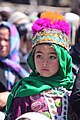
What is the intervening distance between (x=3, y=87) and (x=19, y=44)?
43.4 inches

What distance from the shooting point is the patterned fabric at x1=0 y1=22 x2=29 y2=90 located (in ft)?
14.0

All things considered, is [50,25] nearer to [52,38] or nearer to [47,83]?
[52,38]

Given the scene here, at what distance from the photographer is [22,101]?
2.85 m

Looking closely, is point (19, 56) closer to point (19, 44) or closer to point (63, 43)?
point (19, 44)

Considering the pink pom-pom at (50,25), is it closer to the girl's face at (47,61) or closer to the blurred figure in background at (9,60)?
the girl's face at (47,61)

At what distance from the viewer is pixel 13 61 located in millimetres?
4586

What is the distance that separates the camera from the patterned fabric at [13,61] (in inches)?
168

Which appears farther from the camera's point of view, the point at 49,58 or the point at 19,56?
the point at 19,56

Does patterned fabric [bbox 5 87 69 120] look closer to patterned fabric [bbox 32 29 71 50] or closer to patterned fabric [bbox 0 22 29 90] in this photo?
patterned fabric [bbox 32 29 71 50]

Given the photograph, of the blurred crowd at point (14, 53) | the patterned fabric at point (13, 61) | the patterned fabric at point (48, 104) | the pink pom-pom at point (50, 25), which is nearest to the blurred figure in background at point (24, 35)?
the blurred crowd at point (14, 53)

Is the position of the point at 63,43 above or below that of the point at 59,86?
above

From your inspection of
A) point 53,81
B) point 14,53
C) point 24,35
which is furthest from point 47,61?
point 24,35

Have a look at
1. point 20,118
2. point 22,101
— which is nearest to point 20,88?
point 22,101

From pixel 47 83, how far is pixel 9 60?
171cm
